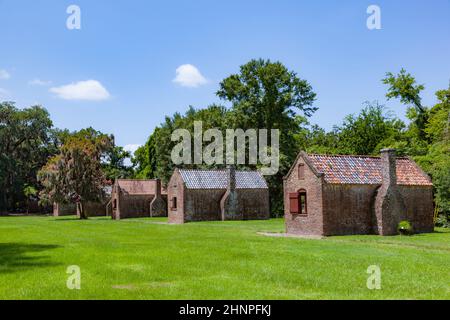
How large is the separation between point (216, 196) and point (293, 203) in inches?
733

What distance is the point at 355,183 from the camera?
90.1ft

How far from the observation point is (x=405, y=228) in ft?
87.5

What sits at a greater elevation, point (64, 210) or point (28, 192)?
point (28, 192)

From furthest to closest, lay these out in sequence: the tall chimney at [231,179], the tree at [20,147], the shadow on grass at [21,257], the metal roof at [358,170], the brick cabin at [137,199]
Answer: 1. the tree at [20,147]
2. the brick cabin at [137,199]
3. the tall chimney at [231,179]
4. the metal roof at [358,170]
5. the shadow on grass at [21,257]

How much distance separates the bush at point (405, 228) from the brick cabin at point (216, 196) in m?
22.0

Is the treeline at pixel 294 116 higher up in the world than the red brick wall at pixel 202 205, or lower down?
higher up

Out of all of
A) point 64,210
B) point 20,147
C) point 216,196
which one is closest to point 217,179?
point 216,196

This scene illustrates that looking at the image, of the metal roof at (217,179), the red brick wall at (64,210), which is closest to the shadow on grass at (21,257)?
the metal roof at (217,179)

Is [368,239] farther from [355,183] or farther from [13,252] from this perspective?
[13,252]

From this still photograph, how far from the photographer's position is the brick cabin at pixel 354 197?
27.2 metres

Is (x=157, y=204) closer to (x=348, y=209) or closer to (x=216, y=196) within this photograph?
(x=216, y=196)

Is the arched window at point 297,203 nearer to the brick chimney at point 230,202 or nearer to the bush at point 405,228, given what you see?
the bush at point 405,228

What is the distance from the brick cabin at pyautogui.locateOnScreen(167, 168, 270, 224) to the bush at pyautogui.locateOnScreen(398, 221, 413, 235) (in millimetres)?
22029
